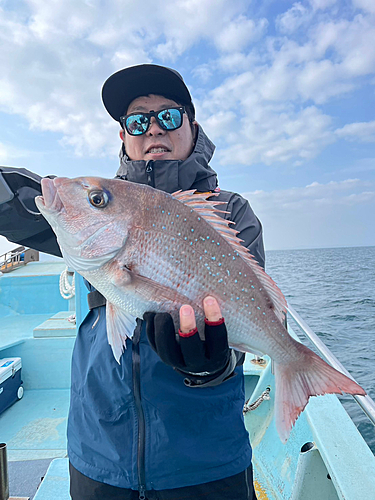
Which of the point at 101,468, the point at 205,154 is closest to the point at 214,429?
Result: the point at 101,468

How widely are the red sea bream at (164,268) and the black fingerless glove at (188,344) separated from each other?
9cm

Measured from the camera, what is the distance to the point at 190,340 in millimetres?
1447

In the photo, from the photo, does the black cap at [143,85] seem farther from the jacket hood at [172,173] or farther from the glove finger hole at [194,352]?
the glove finger hole at [194,352]

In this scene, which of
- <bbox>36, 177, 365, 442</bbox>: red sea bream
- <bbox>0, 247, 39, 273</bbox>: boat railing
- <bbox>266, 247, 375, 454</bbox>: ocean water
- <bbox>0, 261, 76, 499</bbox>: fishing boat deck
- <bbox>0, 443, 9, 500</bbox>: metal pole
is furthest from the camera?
<bbox>0, 247, 39, 273</bbox>: boat railing

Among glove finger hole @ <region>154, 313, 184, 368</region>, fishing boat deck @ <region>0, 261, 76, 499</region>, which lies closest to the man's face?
glove finger hole @ <region>154, 313, 184, 368</region>

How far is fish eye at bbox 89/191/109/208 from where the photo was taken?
5.38 feet

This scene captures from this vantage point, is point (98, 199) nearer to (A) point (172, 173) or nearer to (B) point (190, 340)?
(A) point (172, 173)

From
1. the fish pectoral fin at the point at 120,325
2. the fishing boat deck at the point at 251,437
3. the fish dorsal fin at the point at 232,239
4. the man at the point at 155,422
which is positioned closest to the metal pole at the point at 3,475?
the fishing boat deck at the point at 251,437

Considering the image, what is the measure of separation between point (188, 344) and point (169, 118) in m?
1.53

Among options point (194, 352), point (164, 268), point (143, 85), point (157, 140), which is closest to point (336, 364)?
point (194, 352)

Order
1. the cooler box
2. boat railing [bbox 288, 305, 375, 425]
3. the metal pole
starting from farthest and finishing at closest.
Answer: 1. the cooler box
2. the metal pole
3. boat railing [bbox 288, 305, 375, 425]

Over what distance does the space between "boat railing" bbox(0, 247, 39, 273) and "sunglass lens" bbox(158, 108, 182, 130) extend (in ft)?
35.7

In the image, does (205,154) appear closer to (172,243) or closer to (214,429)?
(172,243)

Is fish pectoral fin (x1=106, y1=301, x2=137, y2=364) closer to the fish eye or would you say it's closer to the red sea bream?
the red sea bream
